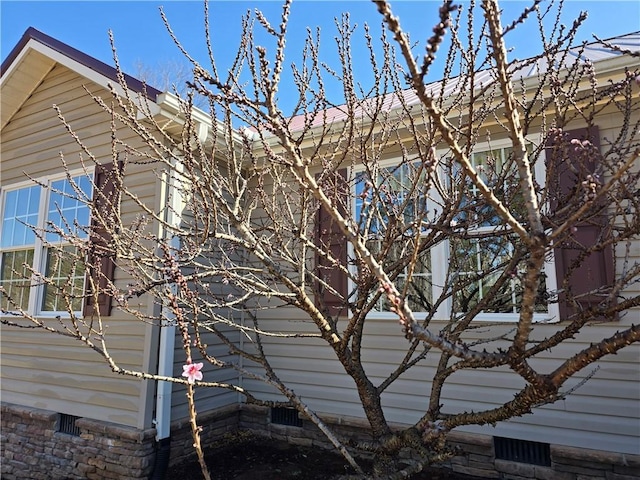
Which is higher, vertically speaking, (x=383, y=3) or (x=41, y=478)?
(x=383, y=3)

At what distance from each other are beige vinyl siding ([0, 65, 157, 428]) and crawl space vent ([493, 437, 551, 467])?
3252mm

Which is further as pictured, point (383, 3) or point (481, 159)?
point (481, 159)

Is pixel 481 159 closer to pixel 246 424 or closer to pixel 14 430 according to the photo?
pixel 246 424

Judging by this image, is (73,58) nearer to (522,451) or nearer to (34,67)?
(34,67)

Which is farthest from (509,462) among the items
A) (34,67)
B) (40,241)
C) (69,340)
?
(34,67)

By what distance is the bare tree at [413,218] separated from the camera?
1.23m

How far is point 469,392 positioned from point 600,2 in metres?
3.48

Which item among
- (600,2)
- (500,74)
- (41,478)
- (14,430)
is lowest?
(41,478)

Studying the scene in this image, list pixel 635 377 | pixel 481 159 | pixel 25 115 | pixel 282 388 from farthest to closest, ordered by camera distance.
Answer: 1. pixel 25 115
2. pixel 481 159
3. pixel 635 377
4. pixel 282 388

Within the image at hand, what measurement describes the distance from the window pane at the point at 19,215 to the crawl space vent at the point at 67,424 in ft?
7.34

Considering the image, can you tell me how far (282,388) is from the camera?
2.62 meters

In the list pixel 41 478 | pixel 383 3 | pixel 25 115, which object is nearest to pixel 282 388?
pixel 383 3

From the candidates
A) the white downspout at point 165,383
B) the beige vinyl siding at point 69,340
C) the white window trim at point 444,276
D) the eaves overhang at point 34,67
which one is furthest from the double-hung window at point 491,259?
the eaves overhang at point 34,67

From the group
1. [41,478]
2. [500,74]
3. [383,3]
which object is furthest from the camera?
[41,478]
